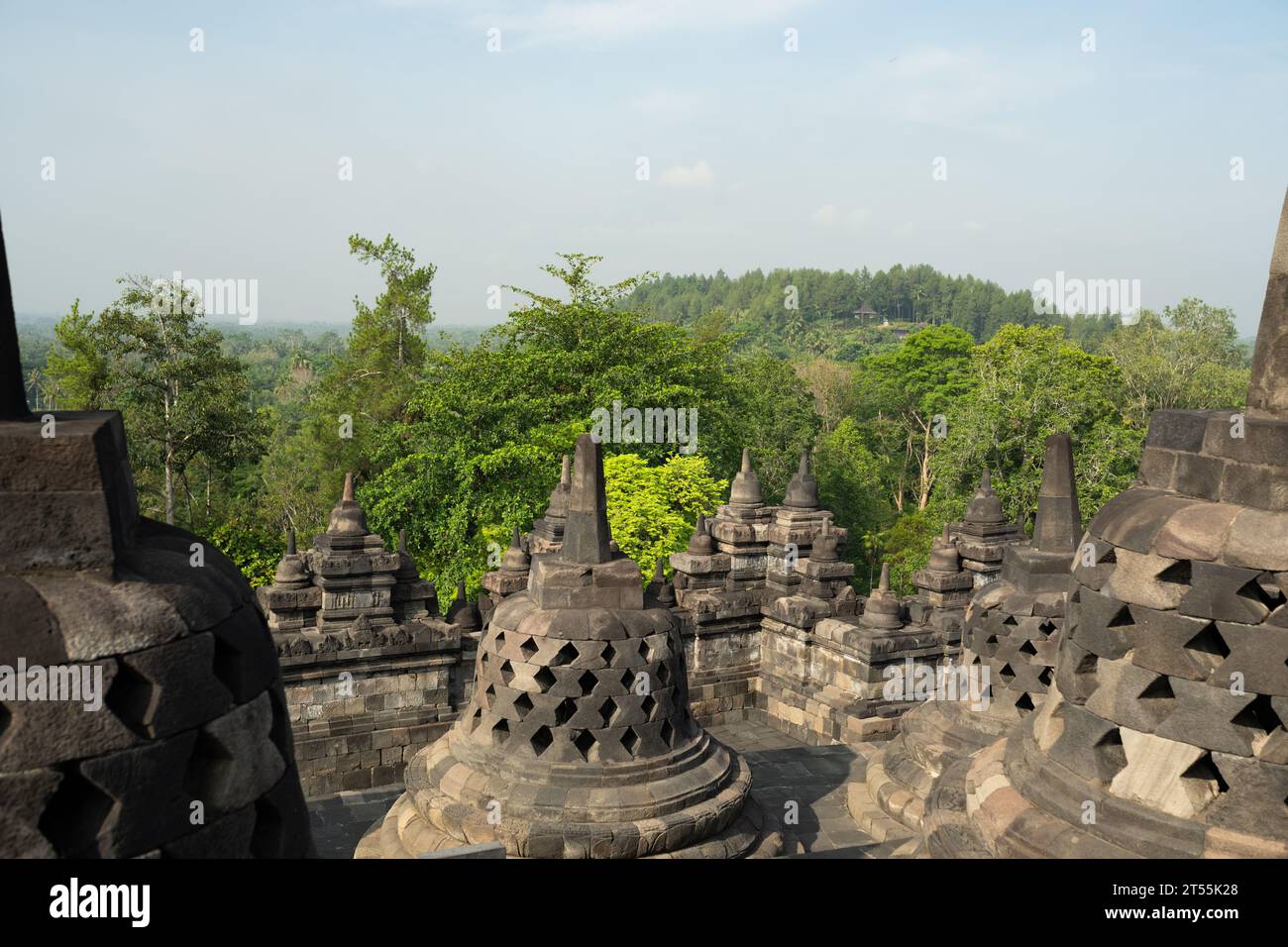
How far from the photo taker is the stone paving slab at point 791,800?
1059 cm

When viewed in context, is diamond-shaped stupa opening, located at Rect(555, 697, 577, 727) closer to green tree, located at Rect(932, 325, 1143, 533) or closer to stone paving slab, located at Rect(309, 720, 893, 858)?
stone paving slab, located at Rect(309, 720, 893, 858)

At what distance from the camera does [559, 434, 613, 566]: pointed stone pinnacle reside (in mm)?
8758

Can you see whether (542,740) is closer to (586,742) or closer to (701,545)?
(586,742)

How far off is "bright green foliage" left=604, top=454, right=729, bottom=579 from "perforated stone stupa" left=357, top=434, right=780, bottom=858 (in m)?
15.7

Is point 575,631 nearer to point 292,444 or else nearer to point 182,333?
point 182,333

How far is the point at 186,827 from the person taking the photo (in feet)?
9.53

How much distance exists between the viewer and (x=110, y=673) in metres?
2.76

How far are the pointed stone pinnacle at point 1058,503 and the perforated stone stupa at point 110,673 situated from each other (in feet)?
23.4

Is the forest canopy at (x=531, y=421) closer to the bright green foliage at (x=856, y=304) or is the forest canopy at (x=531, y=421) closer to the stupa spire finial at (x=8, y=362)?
the stupa spire finial at (x=8, y=362)

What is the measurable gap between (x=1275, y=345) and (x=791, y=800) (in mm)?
8201

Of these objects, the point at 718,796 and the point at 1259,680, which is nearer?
the point at 1259,680
